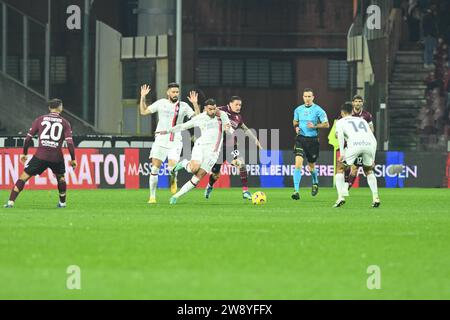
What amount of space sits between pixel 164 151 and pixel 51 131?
3.94 m

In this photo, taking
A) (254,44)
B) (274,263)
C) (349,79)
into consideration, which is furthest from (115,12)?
(274,263)

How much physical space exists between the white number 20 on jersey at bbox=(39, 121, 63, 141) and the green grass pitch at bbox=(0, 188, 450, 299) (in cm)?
125

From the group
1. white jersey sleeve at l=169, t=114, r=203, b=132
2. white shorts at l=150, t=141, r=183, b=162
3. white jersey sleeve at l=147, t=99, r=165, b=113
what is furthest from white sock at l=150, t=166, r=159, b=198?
white jersey sleeve at l=169, t=114, r=203, b=132

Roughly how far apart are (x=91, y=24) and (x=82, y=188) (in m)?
14.2

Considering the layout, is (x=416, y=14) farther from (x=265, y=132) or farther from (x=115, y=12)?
(x=115, y=12)

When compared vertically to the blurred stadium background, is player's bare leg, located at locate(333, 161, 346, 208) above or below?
below

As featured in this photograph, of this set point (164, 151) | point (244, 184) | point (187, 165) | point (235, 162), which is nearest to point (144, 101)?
point (187, 165)

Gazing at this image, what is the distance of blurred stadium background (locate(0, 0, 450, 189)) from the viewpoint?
43.2 m

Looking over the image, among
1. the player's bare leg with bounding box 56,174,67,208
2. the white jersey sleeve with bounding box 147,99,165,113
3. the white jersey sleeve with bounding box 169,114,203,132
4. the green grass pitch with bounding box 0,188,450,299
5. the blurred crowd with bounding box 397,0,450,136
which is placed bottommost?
the green grass pitch with bounding box 0,188,450,299

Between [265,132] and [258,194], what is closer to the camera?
[258,194]

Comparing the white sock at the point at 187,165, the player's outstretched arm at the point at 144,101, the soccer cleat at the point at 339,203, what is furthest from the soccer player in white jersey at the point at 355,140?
the player's outstretched arm at the point at 144,101

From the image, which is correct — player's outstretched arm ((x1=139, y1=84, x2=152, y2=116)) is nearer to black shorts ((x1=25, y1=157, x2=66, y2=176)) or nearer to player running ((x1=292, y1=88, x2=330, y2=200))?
black shorts ((x1=25, y1=157, x2=66, y2=176))

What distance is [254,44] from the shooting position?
4944 cm

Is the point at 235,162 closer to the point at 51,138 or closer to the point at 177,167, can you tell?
the point at 177,167
